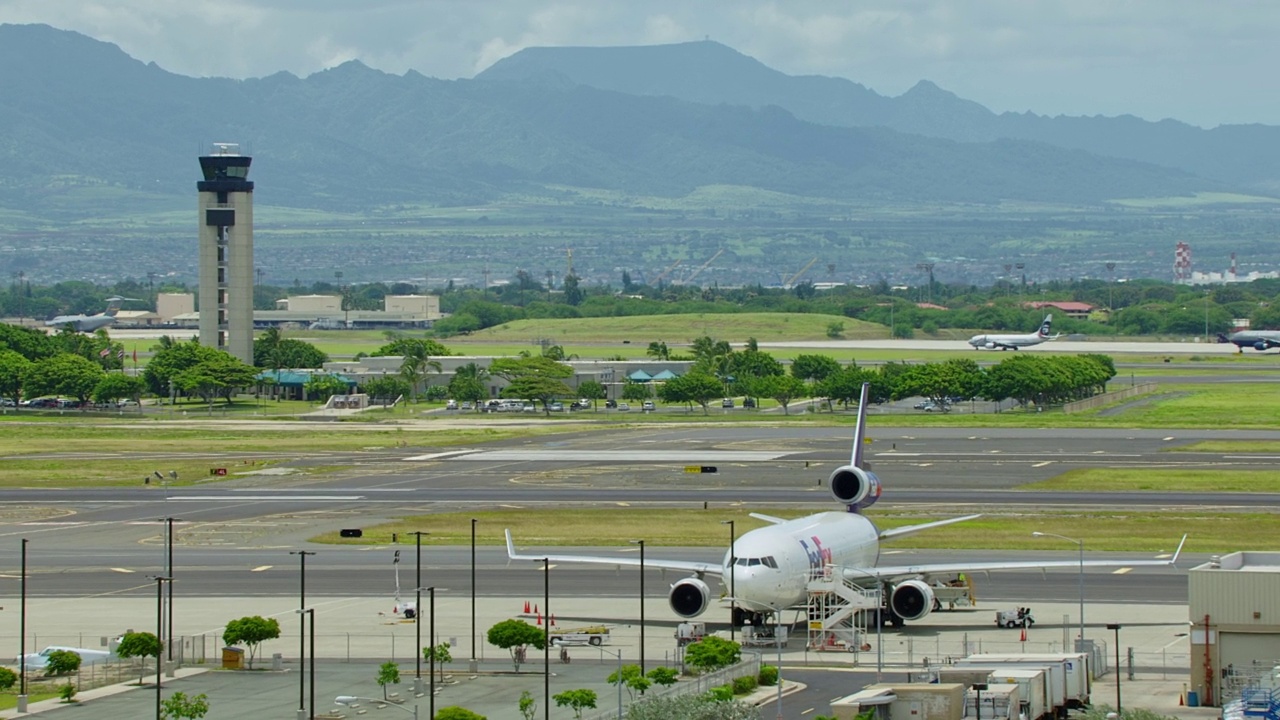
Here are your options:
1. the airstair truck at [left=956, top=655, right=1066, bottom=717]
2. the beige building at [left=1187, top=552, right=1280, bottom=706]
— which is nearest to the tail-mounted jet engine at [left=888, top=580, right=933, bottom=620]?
the airstair truck at [left=956, top=655, right=1066, bottom=717]

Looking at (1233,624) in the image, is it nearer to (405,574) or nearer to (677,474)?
(405,574)

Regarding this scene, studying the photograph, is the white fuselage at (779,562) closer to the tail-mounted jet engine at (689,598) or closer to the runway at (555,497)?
the tail-mounted jet engine at (689,598)

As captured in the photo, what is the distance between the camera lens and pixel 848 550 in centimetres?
7069

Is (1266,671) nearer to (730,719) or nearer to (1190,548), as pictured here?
(730,719)

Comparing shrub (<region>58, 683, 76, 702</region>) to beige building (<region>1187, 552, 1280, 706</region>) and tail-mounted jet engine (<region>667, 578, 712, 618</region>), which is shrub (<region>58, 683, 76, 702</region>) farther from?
beige building (<region>1187, 552, 1280, 706</region>)

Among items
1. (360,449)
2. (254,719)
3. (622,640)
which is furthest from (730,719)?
(360,449)

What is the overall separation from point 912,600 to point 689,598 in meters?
8.03

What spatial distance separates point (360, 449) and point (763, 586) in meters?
93.1

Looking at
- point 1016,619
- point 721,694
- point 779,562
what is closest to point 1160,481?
point 1016,619

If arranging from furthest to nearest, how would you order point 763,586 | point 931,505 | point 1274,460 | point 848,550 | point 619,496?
point 1274,460, point 619,496, point 931,505, point 848,550, point 763,586

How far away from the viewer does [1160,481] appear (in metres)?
121

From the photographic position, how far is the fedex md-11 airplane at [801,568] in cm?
6488

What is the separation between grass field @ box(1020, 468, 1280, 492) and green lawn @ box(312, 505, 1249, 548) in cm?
1360

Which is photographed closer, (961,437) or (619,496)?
(619,496)
